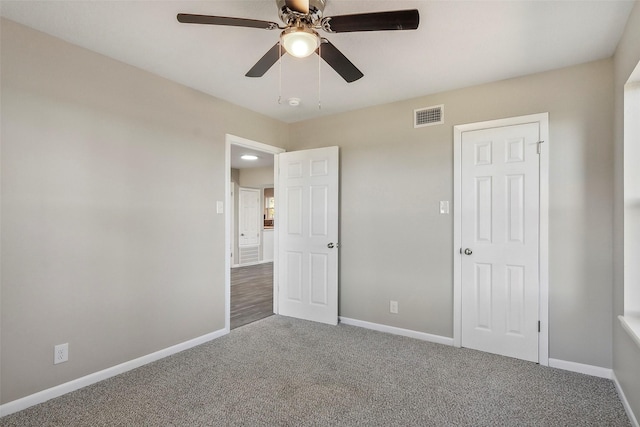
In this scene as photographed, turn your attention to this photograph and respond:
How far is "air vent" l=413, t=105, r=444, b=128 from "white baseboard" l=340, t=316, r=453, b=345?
82.9 inches

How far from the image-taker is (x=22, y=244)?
2.09 metres

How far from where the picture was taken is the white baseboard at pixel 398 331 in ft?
10.4

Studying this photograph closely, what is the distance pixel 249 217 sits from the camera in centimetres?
841

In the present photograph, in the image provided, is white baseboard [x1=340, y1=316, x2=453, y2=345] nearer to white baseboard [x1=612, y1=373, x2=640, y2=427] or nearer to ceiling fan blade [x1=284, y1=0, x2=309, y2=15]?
white baseboard [x1=612, y1=373, x2=640, y2=427]

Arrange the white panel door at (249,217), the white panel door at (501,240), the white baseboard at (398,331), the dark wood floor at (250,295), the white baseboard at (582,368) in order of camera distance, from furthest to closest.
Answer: the white panel door at (249,217) → the dark wood floor at (250,295) → the white baseboard at (398,331) → the white panel door at (501,240) → the white baseboard at (582,368)

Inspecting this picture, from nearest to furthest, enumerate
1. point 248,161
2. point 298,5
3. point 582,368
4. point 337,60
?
1. point 298,5
2. point 337,60
3. point 582,368
4. point 248,161

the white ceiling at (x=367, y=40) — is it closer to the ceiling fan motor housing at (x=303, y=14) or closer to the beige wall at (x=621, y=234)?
the beige wall at (x=621, y=234)

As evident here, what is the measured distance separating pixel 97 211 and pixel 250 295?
305 cm

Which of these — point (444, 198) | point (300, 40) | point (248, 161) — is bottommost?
point (444, 198)

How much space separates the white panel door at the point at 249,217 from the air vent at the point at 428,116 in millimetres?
5613

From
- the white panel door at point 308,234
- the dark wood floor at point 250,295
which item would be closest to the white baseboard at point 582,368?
the white panel door at point 308,234

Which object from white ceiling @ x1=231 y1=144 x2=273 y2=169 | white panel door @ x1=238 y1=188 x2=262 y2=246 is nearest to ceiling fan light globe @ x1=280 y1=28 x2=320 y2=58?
white ceiling @ x1=231 y1=144 x2=273 y2=169

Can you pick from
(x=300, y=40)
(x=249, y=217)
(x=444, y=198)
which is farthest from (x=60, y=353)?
(x=249, y=217)

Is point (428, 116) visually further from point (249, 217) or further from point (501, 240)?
point (249, 217)
